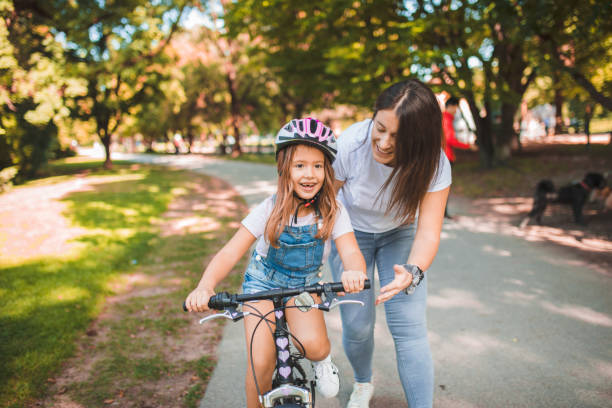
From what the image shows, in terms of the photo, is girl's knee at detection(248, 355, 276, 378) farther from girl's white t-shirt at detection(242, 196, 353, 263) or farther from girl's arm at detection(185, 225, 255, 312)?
girl's white t-shirt at detection(242, 196, 353, 263)

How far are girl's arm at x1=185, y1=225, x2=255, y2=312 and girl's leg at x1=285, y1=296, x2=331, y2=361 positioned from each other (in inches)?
15.4

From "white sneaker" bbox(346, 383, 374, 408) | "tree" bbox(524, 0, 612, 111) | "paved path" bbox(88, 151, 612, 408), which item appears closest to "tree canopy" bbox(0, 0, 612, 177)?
"tree" bbox(524, 0, 612, 111)

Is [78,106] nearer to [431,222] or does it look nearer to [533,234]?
[533,234]

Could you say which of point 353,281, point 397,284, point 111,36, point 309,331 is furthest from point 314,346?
point 111,36

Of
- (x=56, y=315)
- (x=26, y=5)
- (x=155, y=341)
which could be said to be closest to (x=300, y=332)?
(x=155, y=341)

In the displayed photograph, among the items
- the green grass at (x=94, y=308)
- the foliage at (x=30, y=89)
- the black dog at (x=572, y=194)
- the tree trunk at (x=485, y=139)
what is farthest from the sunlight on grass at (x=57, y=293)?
the tree trunk at (x=485, y=139)

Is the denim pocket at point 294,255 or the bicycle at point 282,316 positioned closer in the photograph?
the bicycle at point 282,316

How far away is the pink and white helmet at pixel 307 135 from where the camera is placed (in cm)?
218

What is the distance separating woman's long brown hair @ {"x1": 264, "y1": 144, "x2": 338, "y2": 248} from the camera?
7.34 feet

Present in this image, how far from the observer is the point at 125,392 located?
3.15 metres

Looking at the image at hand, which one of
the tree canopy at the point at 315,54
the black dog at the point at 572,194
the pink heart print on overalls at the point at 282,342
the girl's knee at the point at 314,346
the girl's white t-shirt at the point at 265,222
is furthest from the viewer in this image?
the tree canopy at the point at 315,54

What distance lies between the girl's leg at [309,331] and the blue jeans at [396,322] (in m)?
0.44

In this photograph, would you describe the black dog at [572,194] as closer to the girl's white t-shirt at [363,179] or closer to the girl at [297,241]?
the girl's white t-shirt at [363,179]

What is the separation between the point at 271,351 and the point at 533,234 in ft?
21.1
